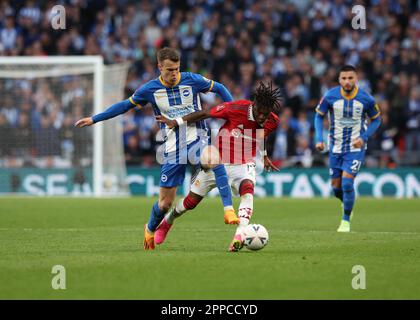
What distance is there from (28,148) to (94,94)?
216cm

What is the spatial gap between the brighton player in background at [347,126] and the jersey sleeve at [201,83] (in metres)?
3.38

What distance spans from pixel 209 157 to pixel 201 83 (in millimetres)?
952

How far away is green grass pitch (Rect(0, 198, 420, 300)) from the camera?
22.3 feet

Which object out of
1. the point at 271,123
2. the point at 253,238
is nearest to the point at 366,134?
the point at 271,123

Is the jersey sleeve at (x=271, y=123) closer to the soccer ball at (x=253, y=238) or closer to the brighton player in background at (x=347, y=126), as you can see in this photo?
the soccer ball at (x=253, y=238)

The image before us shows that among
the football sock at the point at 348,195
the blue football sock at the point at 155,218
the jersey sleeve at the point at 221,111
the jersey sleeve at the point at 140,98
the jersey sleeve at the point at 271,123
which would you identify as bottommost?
the football sock at the point at 348,195

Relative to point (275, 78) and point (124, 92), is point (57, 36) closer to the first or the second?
point (124, 92)

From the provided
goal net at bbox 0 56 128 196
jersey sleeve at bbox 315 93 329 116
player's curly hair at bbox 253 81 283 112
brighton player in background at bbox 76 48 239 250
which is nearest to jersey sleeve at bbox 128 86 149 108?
brighton player in background at bbox 76 48 239 250

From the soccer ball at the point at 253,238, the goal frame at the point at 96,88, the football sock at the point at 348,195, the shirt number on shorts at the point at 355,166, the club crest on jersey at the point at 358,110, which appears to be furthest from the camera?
the goal frame at the point at 96,88

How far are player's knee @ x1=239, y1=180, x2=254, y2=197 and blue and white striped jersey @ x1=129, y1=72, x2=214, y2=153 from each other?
0.76 m

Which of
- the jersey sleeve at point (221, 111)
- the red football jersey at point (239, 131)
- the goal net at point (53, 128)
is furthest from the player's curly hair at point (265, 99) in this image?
the goal net at point (53, 128)

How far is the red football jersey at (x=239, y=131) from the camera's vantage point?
388 inches

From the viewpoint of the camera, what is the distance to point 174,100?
9984 mm

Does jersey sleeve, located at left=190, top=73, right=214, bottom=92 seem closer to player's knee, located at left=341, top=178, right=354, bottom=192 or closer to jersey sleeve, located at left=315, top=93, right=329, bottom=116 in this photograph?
player's knee, located at left=341, top=178, right=354, bottom=192
